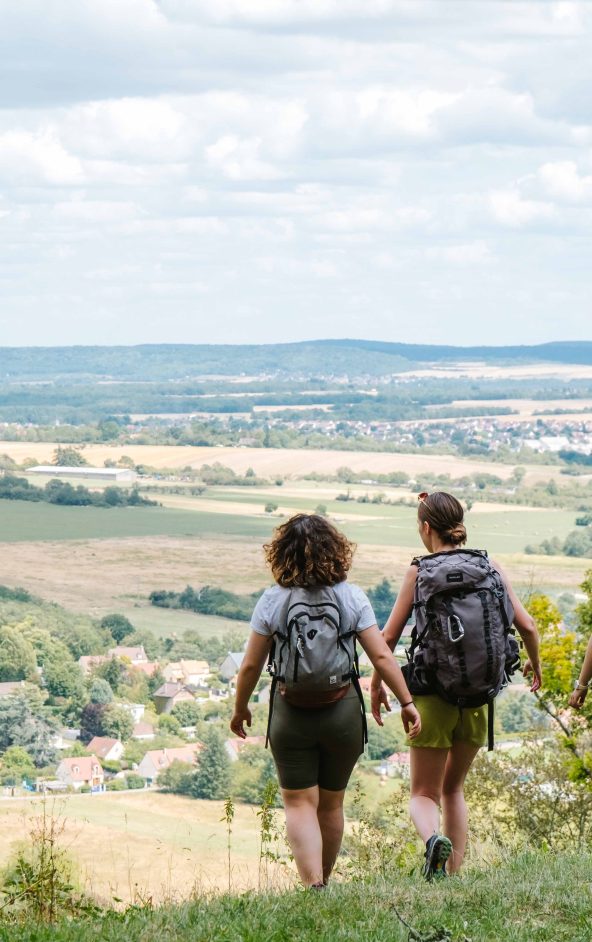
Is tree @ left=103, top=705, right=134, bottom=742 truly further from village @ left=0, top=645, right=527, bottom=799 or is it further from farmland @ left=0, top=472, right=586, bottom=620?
farmland @ left=0, top=472, right=586, bottom=620

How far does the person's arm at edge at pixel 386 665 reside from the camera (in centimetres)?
505

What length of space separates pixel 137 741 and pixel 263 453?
220 ft

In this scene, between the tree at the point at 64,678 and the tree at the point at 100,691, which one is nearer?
the tree at the point at 100,691

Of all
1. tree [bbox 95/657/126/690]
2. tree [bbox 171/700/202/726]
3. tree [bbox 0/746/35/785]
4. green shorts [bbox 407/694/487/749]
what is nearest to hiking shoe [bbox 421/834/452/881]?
green shorts [bbox 407/694/487/749]

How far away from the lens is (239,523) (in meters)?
95.0

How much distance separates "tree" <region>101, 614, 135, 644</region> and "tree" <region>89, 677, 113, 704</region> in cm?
921

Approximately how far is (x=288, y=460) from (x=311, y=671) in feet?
360

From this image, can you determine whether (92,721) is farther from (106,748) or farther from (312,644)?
(312,644)

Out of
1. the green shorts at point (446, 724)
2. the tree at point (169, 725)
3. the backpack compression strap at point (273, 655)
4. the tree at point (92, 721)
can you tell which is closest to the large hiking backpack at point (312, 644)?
the backpack compression strap at point (273, 655)

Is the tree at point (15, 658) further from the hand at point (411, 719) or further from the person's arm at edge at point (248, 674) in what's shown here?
the hand at point (411, 719)

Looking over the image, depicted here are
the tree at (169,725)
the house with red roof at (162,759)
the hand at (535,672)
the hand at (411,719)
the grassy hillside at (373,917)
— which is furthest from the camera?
the tree at (169,725)

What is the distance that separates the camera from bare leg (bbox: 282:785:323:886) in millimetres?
5188

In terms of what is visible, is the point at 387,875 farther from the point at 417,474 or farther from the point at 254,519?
the point at 417,474

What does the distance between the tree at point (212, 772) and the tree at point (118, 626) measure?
3156 centimetres
